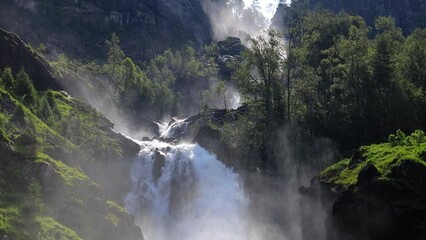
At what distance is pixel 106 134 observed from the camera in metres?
65.3

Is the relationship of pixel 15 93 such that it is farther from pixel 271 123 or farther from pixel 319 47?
pixel 319 47

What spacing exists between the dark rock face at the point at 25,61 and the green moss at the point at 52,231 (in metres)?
34.1

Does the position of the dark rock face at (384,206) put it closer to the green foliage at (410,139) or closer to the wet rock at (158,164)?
the green foliage at (410,139)

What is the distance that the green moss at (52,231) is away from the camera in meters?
35.2

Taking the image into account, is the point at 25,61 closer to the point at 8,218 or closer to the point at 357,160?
the point at 8,218

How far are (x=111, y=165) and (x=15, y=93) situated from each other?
15.6 meters

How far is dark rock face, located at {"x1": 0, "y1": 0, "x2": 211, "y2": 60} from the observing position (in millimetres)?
131250

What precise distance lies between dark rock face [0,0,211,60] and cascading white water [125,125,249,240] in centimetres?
6941

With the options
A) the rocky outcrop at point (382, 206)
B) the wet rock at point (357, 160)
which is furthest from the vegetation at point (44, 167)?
the wet rock at point (357, 160)

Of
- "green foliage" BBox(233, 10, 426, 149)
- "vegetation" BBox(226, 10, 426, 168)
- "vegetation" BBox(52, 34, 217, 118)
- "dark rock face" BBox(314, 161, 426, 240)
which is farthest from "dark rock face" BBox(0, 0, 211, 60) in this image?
"dark rock face" BBox(314, 161, 426, 240)

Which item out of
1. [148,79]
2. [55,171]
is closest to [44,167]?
[55,171]

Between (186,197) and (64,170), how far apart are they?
20.5m

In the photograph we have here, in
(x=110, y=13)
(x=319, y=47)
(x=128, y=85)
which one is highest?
(x=110, y=13)

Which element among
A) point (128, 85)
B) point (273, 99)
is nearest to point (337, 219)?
point (273, 99)
